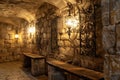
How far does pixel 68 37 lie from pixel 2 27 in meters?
5.65

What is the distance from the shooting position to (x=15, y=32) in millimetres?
8492

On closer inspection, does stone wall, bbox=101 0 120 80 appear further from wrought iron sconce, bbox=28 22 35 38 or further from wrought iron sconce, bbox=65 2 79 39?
wrought iron sconce, bbox=28 22 35 38

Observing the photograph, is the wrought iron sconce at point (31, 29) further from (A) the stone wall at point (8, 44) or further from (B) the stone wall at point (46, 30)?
(A) the stone wall at point (8, 44)

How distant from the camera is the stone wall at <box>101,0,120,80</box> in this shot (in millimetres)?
1526

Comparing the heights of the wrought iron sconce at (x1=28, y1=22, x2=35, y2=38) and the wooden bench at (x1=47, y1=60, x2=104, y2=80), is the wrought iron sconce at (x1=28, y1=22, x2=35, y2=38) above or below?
above

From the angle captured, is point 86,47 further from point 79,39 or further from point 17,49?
point 17,49

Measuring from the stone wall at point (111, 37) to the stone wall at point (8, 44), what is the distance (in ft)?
24.6

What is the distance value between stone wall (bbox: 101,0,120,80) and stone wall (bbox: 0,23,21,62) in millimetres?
7492

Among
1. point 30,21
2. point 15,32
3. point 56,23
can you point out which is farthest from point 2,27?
point 56,23

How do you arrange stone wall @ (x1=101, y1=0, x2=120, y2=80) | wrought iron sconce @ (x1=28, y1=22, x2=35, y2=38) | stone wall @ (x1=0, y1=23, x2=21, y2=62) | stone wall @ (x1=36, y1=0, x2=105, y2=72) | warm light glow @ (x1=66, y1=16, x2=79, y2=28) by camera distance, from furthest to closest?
stone wall @ (x1=0, y1=23, x2=21, y2=62), wrought iron sconce @ (x1=28, y1=22, x2=35, y2=38), warm light glow @ (x1=66, y1=16, x2=79, y2=28), stone wall @ (x1=36, y1=0, x2=105, y2=72), stone wall @ (x1=101, y1=0, x2=120, y2=80)

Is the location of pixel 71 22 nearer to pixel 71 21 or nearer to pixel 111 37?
pixel 71 21

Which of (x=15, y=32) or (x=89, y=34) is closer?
(x=89, y=34)

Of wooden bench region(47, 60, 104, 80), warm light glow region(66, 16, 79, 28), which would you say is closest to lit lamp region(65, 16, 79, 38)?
warm light glow region(66, 16, 79, 28)

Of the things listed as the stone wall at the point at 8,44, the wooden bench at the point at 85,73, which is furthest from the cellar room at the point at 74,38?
the stone wall at the point at 8,44
